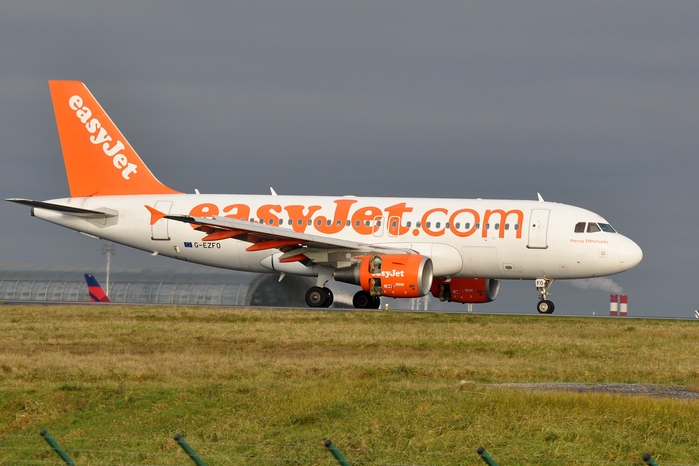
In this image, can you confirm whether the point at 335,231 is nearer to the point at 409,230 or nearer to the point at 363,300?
the point at 363,300

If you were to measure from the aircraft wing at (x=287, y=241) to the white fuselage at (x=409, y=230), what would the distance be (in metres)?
1.05

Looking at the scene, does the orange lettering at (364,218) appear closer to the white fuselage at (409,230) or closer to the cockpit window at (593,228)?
the white fuselage at (409,230)

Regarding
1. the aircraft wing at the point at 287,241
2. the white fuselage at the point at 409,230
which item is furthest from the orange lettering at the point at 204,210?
the aircraft wing at the point at 287,241

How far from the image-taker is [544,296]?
38.3 meters

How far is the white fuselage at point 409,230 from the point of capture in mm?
36844

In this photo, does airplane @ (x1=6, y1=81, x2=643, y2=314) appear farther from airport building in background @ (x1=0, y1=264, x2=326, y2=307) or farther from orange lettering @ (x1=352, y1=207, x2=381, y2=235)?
airport building in background @ (x1=0, y1=264, x2=326, y2=307)

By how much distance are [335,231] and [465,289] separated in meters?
5.47

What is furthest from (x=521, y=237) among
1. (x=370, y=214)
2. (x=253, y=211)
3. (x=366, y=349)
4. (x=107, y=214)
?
(x=107, y=214)

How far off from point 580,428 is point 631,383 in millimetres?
5685

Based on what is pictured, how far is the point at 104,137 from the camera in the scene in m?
43.2

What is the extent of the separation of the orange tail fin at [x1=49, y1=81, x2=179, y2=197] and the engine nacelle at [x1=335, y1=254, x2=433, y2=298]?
442 inches

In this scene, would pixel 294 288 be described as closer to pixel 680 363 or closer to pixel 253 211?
pixel 253 211

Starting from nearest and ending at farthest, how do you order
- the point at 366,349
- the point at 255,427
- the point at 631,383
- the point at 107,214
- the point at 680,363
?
the point at 255,427, the point at 631,383, the point at 680,363, the point at 366,349, the point at 107,214

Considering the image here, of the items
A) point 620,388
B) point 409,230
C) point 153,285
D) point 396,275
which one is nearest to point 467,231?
point 409,230
